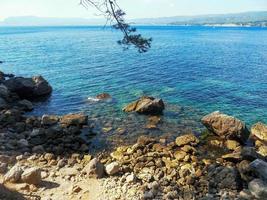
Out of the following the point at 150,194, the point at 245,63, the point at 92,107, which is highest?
the point at 150,194

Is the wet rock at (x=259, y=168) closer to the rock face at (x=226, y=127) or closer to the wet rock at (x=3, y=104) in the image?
the rock face at (x=226, y=127)

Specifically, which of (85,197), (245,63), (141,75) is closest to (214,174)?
(85,197)

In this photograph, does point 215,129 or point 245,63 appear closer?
point 215,129

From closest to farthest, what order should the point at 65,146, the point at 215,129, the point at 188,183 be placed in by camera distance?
the point at 188,183, the point at 65,146, the point at 215,129

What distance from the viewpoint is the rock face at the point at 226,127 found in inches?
1094

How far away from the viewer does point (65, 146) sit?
2572 cm

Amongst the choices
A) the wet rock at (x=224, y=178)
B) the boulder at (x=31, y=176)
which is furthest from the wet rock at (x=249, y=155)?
the boulder at (x=31, y=176)

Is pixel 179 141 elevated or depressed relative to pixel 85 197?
depressed

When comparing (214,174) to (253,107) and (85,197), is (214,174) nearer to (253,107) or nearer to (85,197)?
(85,197)

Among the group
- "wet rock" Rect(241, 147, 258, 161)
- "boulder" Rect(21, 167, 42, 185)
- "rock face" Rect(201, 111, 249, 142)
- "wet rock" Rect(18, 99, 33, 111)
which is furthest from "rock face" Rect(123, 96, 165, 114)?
"boulder" Rect(21, 167, 42, 185)

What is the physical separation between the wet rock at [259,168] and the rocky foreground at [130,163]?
0.18 ft

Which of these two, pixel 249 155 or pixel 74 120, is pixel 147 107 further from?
pixel 249 155

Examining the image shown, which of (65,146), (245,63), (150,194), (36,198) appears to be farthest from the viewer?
(245,63)

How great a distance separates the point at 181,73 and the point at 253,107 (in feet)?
Answer: 70.4
